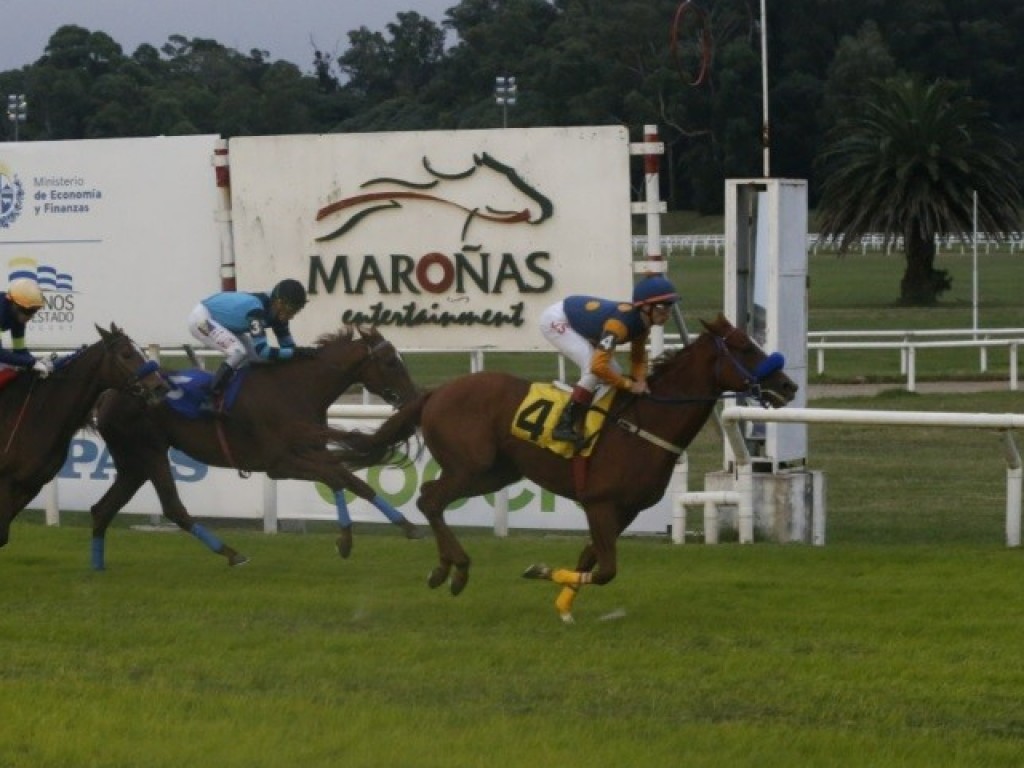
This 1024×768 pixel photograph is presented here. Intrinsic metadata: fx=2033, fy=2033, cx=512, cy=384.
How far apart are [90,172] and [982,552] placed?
6.85 metres

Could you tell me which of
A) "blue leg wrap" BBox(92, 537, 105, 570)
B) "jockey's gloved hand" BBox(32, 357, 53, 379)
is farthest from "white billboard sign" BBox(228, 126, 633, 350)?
"jockey's gloved hand" BBox(32, 357, 53, 379)

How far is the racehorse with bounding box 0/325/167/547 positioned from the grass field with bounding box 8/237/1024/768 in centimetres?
52

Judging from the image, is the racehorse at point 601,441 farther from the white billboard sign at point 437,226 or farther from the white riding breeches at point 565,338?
the white billboard sign at point 437,226

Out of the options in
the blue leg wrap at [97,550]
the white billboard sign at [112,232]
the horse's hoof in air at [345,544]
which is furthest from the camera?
the white billboard sign at [112,232]

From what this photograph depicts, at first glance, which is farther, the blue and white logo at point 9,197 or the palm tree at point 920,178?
the palm tree at point 920,178

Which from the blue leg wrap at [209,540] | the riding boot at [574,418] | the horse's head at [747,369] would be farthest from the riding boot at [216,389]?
the horse's head at [747,369]

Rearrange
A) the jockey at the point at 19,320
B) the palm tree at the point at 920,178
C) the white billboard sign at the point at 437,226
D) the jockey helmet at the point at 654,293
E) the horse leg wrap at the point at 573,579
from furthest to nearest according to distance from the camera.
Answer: the palm tree at the point at 920,178 → the white billboard sign at the point at 437,226 → the jockey at the point at 19,320 → the jockey helmet at the point at 654,293 → the horse leg wrap at the point at 573,579

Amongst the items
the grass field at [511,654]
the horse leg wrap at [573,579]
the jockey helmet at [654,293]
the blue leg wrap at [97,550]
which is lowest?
the grass field at [511,654]

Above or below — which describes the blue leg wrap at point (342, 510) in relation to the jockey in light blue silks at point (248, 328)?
below

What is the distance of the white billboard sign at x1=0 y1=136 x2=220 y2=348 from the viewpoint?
13.8 meters

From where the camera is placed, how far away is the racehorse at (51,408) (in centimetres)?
1002

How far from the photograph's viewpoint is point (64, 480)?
13.7 meters

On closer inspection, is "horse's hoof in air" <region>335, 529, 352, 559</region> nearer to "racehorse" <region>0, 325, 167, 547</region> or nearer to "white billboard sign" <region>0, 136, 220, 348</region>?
"racehorse" <region>0, 325, 167, 547</region>

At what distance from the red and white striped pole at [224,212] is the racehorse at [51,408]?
3.31 m
